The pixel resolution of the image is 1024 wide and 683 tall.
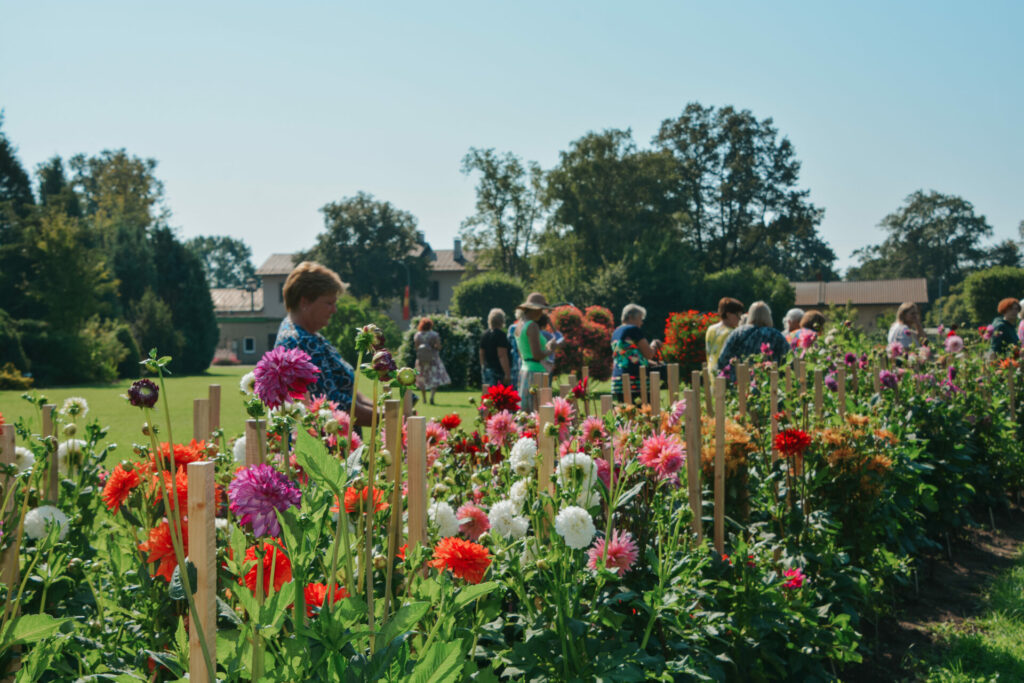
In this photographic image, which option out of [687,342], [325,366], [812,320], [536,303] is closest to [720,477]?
[325,366]

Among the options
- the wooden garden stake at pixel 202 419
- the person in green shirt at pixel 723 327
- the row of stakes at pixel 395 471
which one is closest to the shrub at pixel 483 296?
the person in green shirt at pixel 723 327

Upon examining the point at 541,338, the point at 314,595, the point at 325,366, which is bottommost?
the point at 314,595

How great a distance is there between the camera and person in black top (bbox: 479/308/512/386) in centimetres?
822

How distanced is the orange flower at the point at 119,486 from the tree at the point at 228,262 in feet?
313

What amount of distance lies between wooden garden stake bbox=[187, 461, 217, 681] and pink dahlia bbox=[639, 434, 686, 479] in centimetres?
150

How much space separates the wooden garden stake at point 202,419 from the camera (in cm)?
238

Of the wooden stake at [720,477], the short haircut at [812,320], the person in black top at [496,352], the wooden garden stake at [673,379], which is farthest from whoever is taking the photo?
the person in black top at [496,352]

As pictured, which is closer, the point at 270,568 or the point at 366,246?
the point at 270,568

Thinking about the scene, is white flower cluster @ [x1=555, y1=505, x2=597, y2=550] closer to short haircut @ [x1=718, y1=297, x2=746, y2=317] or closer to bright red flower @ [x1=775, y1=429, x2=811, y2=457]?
bright red flower @ [x1=775, y1=429, x2=811, y2=457]

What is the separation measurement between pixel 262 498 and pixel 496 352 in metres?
7.28

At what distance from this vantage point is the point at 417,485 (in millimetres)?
1694

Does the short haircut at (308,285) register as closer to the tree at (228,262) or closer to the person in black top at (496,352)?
the person in black top at (496,352)

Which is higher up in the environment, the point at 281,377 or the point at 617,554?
the point at 281,377

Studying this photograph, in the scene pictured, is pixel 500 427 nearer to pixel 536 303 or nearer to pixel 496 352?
pixel 536 303
